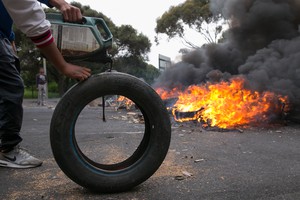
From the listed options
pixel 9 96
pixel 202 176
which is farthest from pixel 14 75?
pixel 202 176

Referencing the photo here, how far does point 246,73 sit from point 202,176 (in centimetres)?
803

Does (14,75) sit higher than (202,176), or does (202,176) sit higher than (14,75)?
(14,75)

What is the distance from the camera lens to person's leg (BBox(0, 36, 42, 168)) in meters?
2.93

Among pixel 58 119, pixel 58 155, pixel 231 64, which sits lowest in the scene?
pixel 58 155

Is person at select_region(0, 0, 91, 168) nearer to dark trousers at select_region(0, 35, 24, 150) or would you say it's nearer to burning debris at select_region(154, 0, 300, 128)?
dark trousers at select_region(0, 35, 24, 150)

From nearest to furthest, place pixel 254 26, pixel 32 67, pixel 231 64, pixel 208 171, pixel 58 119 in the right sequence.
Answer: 1. pixel 58 119
2. pixel 208 171
3. pixel 254 26
4. pixel 231 64
5. pixel 32 67

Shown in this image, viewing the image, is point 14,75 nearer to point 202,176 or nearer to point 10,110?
point 10,110

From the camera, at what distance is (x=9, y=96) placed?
117 inches

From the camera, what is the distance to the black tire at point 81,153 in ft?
7.40

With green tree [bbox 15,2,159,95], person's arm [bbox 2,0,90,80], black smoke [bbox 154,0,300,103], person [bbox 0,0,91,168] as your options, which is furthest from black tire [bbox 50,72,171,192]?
green tree [bbox 15,2,159,95]

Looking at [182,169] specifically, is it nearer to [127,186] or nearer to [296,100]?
[127,186]

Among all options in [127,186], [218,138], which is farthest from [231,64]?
[127,186]

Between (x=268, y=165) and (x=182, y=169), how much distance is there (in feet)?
3.18

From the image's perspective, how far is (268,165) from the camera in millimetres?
3223
